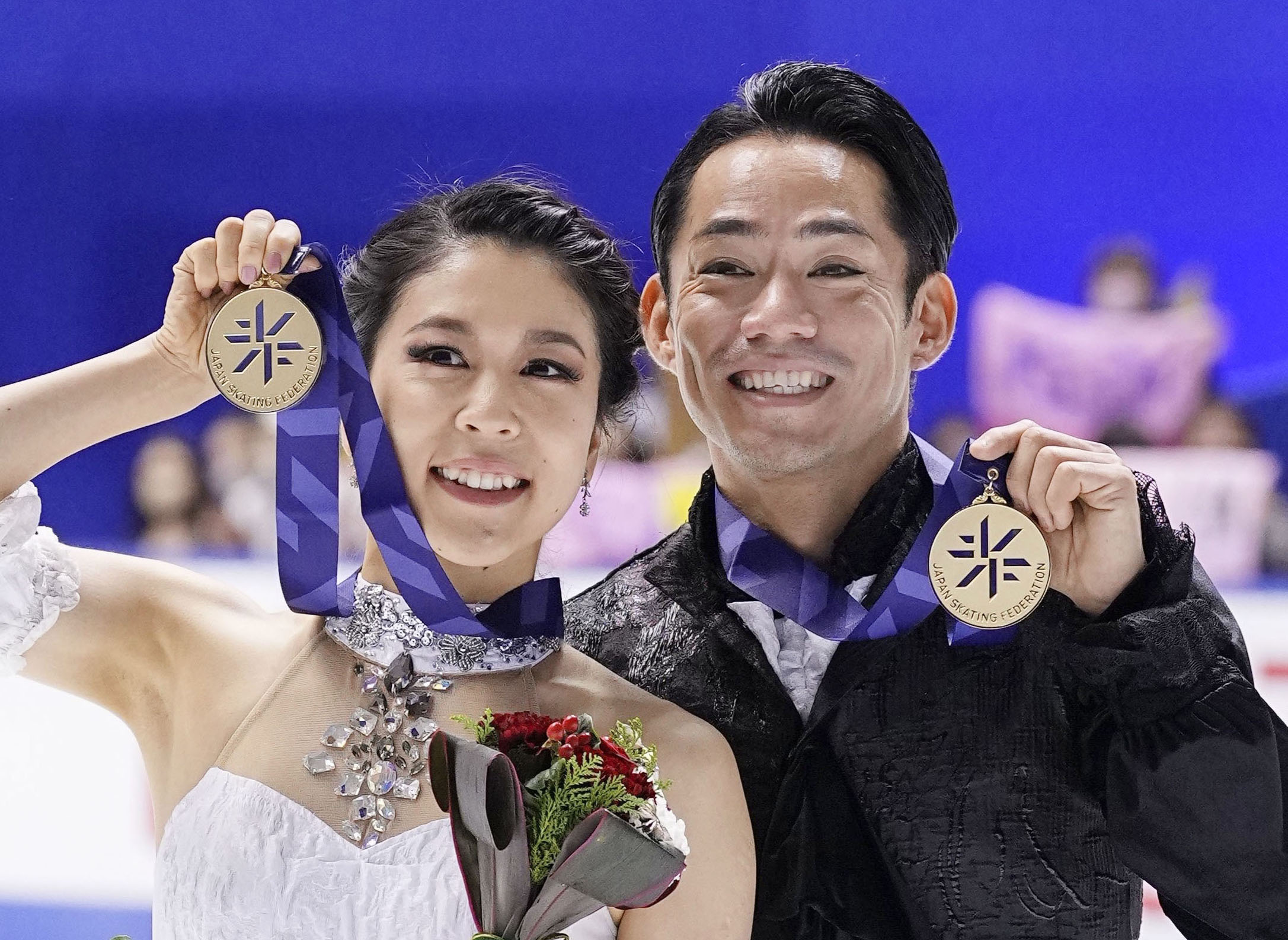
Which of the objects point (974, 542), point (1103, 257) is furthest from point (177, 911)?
point (1103, 257)

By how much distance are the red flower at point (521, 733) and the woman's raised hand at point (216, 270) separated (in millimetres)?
712

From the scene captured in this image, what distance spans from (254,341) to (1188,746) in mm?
1522

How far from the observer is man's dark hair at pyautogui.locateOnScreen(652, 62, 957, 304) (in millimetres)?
2541

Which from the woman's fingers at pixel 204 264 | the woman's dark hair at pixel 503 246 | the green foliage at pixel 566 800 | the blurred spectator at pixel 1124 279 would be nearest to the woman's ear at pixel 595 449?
the woman's dark hair at pixel 503 246

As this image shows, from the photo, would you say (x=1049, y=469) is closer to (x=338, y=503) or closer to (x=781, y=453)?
(x=781, y=453)

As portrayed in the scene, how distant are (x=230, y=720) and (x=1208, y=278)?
132 inches

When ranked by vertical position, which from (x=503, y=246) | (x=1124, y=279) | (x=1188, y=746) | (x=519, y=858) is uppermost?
(x=1124, y=279)

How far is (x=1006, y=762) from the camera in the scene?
2.41m

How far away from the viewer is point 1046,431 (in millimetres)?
2203

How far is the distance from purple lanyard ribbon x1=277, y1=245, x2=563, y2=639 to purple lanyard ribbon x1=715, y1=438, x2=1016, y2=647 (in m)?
0.40

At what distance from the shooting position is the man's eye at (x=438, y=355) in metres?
2.25

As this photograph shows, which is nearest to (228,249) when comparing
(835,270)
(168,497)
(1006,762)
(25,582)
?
(25,582)

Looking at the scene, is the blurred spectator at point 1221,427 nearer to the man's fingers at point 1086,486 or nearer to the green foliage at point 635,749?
the man's fingers at point 1086,486

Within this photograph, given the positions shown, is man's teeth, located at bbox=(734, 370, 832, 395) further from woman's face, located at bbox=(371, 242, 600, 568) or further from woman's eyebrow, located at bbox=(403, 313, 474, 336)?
woman's eyebrow, located at bbox=(403, 313, 474, 336)
